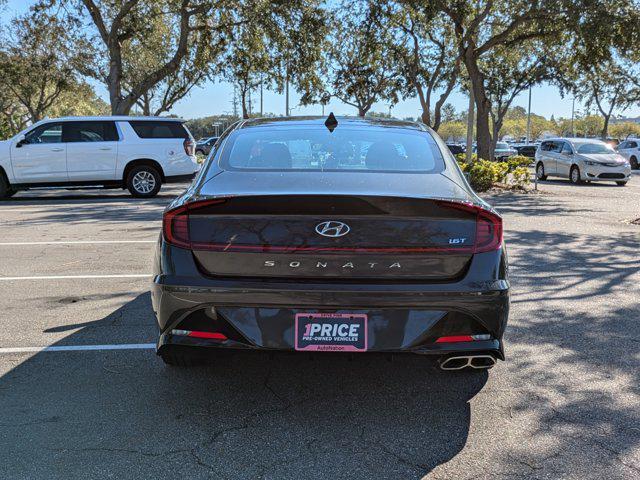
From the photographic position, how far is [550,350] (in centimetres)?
447

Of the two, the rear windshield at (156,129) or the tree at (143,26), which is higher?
the tree at (143,26)

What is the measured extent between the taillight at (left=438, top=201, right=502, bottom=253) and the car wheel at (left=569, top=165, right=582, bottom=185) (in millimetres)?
20385

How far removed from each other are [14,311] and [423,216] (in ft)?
12.9

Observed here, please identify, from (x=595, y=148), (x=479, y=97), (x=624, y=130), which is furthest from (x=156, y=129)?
(x=624, y=130)

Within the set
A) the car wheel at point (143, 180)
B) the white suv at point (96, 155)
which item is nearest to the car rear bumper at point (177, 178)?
the white suv at point (96, 155)

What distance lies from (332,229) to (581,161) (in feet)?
68.0

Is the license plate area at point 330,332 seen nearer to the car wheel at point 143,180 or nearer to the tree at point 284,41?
the car wheel at point 143,180

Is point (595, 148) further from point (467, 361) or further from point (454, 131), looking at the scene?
point (454, 131)

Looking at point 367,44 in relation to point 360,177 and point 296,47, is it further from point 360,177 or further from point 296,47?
point 360,177

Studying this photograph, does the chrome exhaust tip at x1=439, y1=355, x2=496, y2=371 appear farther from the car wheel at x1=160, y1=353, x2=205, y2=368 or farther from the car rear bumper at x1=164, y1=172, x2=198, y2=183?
the car rear bumper at x1=164, y1=172, x2=198, y2=183

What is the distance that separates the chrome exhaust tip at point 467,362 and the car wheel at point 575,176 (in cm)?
2049

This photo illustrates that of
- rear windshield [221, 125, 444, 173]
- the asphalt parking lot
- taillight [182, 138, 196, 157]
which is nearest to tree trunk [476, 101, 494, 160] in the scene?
taillight [182, 138, 196, 157]

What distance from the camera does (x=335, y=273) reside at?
3.16m

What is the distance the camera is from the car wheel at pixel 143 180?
1545cm
